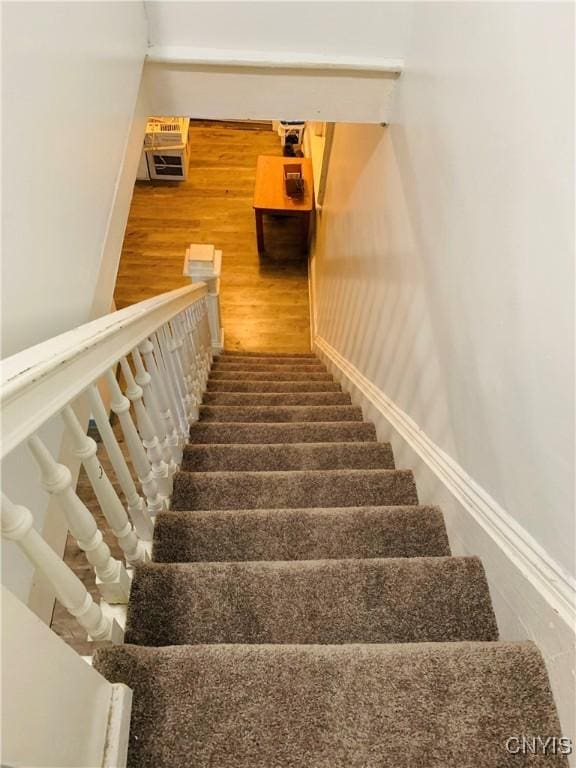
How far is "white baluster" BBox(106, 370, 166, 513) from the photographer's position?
40.7 inches

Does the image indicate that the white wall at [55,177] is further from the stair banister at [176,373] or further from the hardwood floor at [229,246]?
the hardwood floor at [229,246]

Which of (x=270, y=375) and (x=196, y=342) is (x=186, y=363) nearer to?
(x=196, y=342)

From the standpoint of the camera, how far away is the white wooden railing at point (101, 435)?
1.96 ft

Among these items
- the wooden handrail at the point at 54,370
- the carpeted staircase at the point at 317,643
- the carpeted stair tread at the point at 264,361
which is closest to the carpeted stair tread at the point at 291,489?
the carpeted staircase at the point at 317,643

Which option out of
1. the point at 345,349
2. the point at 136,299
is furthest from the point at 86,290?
the point at 136,299

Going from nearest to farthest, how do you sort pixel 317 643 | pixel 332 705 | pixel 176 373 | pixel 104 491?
1. pixel 332 705
2. pixel 104 491
3. pixel 317 643
4. pixel 176 373

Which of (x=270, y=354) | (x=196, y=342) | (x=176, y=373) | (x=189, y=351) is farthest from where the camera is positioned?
(x=270, y=354)

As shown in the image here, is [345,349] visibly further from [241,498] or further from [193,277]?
[241,498]

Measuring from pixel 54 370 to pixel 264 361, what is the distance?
3.54 metres

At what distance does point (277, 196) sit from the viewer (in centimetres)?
509

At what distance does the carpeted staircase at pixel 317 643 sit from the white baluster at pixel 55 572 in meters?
0.05

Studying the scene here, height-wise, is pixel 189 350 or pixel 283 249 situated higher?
pixel 283 249

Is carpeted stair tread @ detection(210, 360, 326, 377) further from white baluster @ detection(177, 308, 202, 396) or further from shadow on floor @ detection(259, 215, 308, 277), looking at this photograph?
shadow on floor @ detection(259, 215, 308, 277)

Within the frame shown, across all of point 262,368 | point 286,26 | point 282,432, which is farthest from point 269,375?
point 286,26
